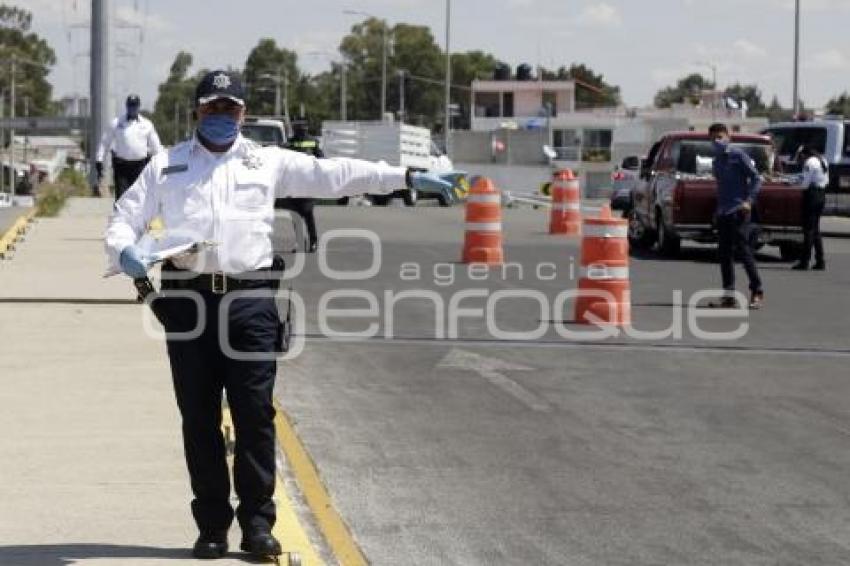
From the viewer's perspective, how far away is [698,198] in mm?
24609

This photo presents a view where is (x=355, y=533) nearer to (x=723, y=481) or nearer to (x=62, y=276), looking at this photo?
(x=723, y=481)

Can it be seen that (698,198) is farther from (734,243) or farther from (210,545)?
(210,545)

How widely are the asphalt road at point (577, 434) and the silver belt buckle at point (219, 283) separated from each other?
1281 millimetres

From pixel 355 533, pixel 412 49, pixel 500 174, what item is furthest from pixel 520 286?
pixel 412 49

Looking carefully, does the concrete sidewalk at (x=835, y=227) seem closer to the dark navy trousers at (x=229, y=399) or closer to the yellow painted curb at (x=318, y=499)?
the yellow painted curb at (x=318, y=499)

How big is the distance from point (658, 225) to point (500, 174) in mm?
42601

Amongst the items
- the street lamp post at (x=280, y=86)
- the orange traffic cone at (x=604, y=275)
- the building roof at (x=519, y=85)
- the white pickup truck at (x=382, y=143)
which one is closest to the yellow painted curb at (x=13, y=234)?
the orange traffic cone at (x=604, y=275)

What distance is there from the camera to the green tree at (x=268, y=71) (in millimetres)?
134500

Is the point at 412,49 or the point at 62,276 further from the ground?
the point at 412,49

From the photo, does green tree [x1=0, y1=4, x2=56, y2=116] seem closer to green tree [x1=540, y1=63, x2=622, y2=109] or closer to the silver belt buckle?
green tree [x1=540, y1=63, x2=622, y2=109]

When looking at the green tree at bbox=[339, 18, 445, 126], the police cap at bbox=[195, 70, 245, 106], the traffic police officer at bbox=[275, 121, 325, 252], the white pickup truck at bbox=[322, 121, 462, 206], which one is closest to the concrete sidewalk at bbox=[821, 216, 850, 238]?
the traffic police officer at bbox=[275, 121, 325, 252]

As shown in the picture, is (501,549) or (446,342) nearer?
(501,549)

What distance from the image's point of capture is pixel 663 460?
9.50m

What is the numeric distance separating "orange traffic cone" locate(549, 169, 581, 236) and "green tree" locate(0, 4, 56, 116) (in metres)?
97.7
